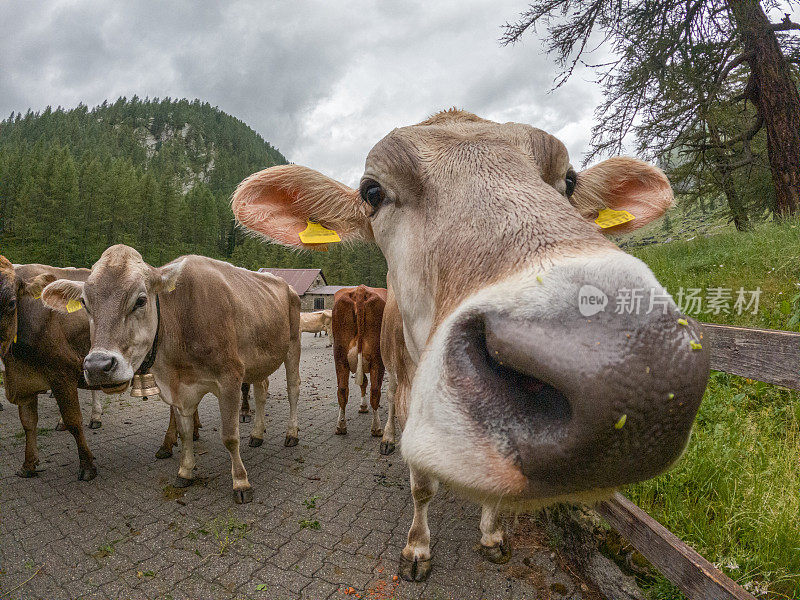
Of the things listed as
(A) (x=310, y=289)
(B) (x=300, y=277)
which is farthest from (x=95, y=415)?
(B) (x=300, y=277)

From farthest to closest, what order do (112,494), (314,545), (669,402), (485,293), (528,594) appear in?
(112,494) < (314,545) < (528,594) < (485,293) < (669,402)

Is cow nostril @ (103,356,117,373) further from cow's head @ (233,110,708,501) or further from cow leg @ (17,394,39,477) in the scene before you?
cow's head @ (233,110,708,501)

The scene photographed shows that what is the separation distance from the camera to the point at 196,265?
174 inches

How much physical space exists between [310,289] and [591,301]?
50.3 metres

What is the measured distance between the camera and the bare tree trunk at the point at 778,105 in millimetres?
6949

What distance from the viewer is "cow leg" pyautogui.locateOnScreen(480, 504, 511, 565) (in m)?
2.86

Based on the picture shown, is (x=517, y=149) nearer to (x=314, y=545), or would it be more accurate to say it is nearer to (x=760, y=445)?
(x=760, y=445)

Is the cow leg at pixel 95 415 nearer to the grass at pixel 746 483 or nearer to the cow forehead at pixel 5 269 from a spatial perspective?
the cow forehead at pixel 5 269

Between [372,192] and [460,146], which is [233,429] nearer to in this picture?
[372,192]

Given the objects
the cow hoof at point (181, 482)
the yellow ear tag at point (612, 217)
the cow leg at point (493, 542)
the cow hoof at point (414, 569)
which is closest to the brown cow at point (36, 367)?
the cow hoof at point (181, 482)

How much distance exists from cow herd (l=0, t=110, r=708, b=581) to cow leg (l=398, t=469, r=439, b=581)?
0.04 ft

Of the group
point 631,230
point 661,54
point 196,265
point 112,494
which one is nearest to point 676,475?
point 631,230

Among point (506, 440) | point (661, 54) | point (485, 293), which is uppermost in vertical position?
point (661, 54)

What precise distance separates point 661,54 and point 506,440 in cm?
928
